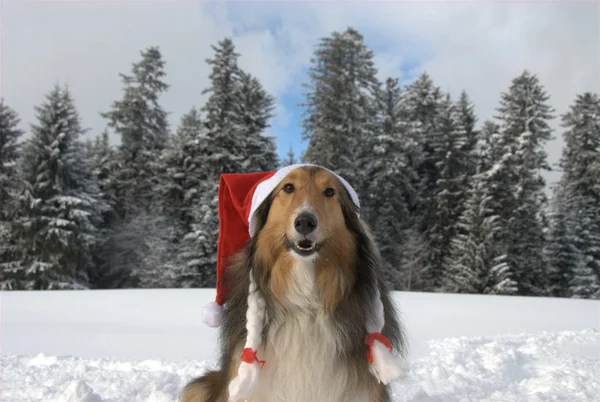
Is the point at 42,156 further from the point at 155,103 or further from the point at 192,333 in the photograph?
the point at 192,333

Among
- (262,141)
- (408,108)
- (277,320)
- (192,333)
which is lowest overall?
(192,333)

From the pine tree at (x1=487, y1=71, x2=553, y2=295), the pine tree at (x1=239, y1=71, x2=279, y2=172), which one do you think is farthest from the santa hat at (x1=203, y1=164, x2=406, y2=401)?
the pine tree at (x1=487, y1=71, x2=553, y2=295)

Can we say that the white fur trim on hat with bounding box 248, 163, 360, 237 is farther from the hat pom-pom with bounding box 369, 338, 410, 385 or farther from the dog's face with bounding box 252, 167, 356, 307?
the hat pom-pom with bounding box 369, 338, 410, 385

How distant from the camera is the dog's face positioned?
2.83m

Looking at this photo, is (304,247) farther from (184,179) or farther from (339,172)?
(184,179)

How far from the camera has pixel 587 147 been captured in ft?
80.8

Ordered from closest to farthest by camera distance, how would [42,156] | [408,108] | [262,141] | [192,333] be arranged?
1. [192,333]
2. [42,156]
3. [262,141]
4. [408,108]


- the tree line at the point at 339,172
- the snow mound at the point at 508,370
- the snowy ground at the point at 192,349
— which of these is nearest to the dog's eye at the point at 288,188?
the snowy ground at the point at 192,349

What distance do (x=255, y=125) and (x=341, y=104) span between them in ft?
16.1

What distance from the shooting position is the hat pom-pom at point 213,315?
3215 mm

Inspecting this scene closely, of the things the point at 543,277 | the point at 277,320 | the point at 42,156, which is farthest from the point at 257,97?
the point at 277,320

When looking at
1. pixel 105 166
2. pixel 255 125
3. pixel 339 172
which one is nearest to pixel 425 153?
pixel 339 172

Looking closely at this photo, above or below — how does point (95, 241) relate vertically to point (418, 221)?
below

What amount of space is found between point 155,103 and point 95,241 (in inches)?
359
